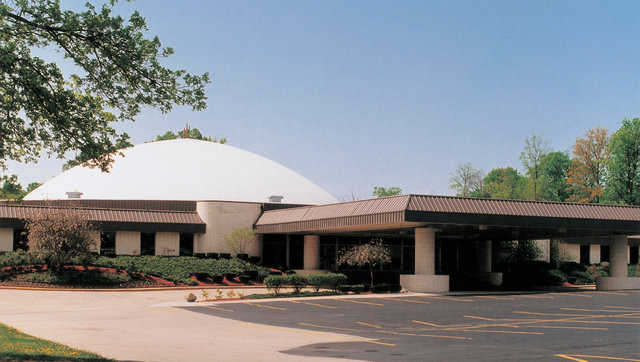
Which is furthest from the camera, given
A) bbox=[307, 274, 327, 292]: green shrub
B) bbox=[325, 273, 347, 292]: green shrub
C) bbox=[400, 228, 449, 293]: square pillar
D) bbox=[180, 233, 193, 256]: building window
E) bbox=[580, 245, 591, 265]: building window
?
bbox=[580, 245, 591, 265]: building window

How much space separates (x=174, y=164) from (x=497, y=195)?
1942 inches

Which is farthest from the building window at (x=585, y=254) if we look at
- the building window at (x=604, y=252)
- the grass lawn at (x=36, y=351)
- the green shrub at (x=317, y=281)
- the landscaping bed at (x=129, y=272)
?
the grass lawn at (x=36, y=351)

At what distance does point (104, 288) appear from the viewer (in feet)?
123

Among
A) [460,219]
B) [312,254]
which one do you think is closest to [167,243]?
[312,254]

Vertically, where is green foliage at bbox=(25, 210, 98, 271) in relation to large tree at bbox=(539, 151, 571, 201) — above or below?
below

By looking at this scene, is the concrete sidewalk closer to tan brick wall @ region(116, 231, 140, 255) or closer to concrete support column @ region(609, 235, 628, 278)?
tan brick wall @ region(116, 231, 140, 255)

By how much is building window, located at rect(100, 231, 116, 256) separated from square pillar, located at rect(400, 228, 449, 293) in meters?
21.1

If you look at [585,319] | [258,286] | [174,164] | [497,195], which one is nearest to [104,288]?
[258,286]

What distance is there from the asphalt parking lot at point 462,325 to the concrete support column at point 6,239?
22.0m

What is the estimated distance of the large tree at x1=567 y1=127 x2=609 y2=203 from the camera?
75125 millimetres

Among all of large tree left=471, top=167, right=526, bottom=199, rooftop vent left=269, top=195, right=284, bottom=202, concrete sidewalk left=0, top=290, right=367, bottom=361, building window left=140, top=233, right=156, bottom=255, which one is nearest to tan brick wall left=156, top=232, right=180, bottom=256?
building window left=140, top=233, right=156, bottom=255

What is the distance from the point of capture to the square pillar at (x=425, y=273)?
119 ft

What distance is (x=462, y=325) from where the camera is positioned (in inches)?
779

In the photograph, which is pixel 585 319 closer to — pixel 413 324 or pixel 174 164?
pixel 413 324
